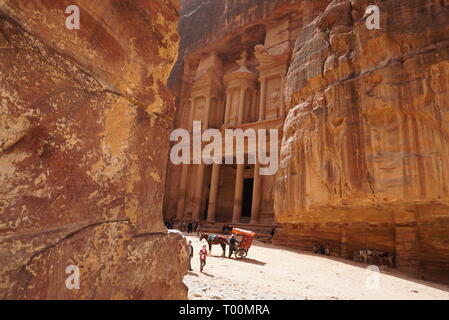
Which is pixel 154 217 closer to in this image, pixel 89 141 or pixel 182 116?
pixel 89 141

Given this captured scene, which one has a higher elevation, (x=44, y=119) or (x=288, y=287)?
(x=44, y=119)

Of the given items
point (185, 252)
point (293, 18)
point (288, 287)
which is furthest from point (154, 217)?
point (293, 18)

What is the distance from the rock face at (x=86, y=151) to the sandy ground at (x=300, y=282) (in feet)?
9.14

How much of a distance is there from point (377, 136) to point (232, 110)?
17090 millimetres

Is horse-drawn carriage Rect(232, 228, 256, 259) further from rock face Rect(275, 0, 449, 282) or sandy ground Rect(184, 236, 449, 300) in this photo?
rock face Rect(275, 0, 449, 282)

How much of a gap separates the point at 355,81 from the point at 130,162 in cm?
936

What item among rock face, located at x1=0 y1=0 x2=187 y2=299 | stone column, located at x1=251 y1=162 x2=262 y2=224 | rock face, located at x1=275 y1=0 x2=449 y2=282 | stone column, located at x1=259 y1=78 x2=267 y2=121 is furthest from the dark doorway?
rock face, located at x1=0 y1=0 x2=187 y2=299

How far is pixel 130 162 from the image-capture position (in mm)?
1896

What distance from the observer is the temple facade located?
849 inches

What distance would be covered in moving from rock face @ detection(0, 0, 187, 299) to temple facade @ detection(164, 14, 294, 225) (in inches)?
711

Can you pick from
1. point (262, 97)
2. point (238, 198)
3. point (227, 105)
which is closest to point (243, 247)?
point (238, 198)

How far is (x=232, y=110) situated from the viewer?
979 inches

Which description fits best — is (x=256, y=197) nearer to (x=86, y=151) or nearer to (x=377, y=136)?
(x=377, y=136)

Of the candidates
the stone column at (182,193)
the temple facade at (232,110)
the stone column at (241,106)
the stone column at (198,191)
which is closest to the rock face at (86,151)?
the temple facade at (232,110)
